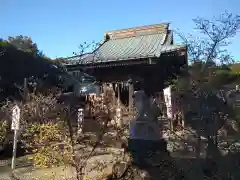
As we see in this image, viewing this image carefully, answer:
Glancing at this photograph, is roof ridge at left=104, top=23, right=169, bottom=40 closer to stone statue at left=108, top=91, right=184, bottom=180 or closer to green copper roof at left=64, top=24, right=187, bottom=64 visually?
green copper roof at left=64, top=24, right=187, bottom=64

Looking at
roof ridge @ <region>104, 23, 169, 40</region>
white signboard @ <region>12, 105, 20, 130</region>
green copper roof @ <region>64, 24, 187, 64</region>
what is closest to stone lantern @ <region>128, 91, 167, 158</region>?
green copper roof @ <region>64, 24, 187, 64</region>

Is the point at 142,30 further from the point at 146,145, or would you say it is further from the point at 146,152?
the point at 146,152

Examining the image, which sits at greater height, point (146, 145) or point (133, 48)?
point (133, 48)

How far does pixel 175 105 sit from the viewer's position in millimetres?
5543

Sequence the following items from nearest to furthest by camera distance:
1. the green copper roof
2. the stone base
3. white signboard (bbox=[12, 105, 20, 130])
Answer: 1. the stone base
2. white signboard (bbox=[12, 105, 20, 130])
3. the green copper roof


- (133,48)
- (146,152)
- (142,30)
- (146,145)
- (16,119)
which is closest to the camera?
(146,152)

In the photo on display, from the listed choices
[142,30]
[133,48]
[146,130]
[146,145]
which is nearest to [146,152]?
[146,145]

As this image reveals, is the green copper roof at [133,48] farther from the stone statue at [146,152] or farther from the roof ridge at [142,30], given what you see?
the stone statue at [146,152]

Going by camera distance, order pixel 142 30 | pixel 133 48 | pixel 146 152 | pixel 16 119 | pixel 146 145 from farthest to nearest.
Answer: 1. pixel 142 30
2. pixel 133 48
3. pixel 16 119
4. pixel 146 145
5. pixel 146 152

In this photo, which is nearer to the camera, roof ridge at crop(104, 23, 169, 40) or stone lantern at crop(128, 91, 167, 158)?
stone lantern at crop(128, 91, 167, 158)

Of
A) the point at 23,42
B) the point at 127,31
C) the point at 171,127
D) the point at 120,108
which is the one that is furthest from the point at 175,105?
the point at 23,42

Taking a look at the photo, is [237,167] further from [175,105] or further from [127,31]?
[127,31]

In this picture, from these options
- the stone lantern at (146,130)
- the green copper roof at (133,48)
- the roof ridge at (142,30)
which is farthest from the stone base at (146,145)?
the roof ridge at (142,30)

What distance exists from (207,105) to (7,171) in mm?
5196
